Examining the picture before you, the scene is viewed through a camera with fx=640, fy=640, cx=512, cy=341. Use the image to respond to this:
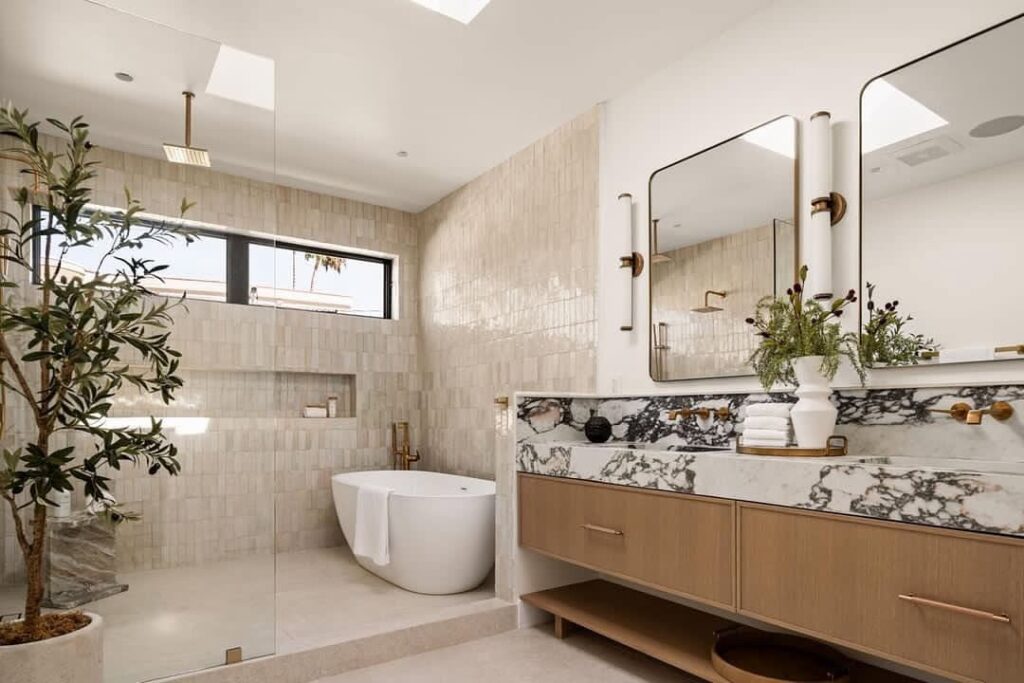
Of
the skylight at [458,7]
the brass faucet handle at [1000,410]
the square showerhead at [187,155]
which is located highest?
the skylight at [458,7]

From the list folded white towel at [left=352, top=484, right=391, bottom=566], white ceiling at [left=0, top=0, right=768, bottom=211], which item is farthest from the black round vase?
white ceiling at [left=0, top=0, right=768, bottom=211]

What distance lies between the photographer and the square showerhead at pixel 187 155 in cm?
241

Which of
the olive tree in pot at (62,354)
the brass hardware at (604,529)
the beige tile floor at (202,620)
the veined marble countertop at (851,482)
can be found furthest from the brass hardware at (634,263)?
the olive tree in pot at (62,354)

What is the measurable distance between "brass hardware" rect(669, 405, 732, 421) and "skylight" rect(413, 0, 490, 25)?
1975 millimetres

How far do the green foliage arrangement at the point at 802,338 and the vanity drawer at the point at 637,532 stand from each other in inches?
23.1

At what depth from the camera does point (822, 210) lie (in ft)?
7.94

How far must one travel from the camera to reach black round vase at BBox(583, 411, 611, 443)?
3162 mm

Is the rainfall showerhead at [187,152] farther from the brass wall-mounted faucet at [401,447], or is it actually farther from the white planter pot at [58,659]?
the brass wall-mounted faucet at [401,447]

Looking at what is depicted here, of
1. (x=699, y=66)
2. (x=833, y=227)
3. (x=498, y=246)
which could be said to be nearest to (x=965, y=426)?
(x=833, y=227)

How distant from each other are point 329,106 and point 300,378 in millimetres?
2130

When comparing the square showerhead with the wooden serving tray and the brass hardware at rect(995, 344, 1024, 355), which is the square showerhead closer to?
the wooden serving tray

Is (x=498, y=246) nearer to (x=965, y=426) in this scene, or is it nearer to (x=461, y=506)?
(x=461, y=506)

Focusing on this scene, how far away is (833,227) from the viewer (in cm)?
244

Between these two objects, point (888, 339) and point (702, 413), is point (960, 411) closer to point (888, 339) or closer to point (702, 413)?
point (888, 339)
